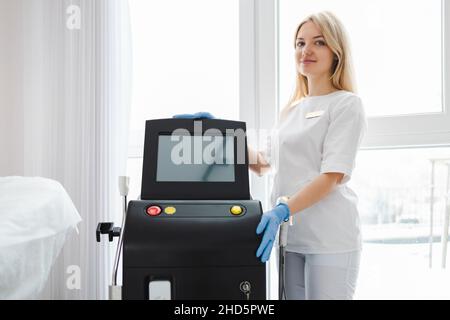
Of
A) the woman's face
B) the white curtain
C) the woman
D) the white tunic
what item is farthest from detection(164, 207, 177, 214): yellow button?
the white curtain

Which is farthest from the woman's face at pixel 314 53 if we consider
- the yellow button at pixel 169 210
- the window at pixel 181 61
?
the yellow button at pixel 169 210

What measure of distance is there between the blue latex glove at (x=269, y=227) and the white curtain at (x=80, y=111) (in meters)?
1.01

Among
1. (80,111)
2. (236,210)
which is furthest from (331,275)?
(80,111)

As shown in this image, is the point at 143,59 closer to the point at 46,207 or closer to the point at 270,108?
the point at 270,108

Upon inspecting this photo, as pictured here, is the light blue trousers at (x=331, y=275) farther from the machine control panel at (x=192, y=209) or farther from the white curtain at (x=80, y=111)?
the white curtain at (x=80, y=111)

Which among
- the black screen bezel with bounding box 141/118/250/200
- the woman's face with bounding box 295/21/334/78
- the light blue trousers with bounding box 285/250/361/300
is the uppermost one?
the woman's face with bounding box 295/21/334/78

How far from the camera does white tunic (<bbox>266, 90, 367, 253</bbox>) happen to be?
1595 mm

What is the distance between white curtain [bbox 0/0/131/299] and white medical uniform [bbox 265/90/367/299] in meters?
0.86

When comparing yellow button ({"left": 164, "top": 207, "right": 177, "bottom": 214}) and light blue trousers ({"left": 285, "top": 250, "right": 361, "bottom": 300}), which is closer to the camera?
yellow button ({"left": 164, "top": 207, "right": 177, "bottom": 214})

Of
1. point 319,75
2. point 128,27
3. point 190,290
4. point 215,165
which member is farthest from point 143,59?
point 190,290

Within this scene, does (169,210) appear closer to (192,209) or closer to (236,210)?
(192,209)

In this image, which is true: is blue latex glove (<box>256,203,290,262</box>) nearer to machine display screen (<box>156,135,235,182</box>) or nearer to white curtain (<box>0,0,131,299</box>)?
machine display screen (<box>156,135,235,182</box>)

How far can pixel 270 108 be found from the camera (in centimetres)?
212

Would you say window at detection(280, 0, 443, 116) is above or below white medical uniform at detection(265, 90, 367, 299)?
above
